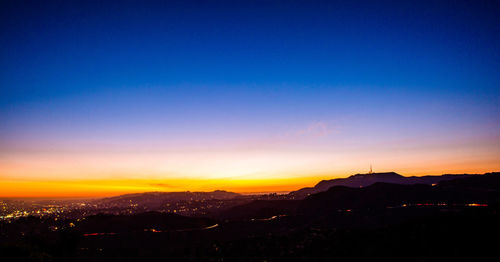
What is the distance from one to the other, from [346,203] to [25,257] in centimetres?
13845

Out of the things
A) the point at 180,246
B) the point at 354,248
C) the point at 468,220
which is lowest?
the point at 180,246

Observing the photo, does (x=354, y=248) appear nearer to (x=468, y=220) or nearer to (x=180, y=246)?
(x=468, y=220)

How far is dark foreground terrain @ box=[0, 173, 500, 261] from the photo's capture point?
180 feet

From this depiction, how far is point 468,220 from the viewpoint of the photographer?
209ft

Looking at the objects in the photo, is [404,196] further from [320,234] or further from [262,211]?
[320,234]

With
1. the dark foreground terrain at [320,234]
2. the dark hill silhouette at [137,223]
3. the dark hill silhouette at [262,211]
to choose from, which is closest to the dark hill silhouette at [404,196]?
the dark foreground terrain at [320,234]

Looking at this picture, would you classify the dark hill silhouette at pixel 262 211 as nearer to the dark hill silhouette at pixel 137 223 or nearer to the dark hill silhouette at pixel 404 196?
the dark hill silhouette at pixel 404 196

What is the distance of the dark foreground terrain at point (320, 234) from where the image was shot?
2162 inches

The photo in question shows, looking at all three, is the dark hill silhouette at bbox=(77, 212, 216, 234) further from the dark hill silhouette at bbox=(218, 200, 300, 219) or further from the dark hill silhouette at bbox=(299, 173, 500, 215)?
the dark hill silhouette at bbox=(299, 173, 500, 215)

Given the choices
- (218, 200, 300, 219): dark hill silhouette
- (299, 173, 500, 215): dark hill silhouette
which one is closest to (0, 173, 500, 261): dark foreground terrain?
(299, 173, 500, 215): dark hill silhouette

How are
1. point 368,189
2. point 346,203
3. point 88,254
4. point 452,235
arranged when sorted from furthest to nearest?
point 368,189 < point 346,203 < point 88,254 < point 452,235

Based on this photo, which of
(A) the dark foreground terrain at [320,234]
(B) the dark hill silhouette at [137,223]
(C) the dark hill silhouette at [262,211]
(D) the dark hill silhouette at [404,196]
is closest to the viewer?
(A) the dark foreground terrain at [320,234]

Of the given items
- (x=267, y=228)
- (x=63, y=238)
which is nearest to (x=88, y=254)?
(x=63, y=238)

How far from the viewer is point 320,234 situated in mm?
76250
